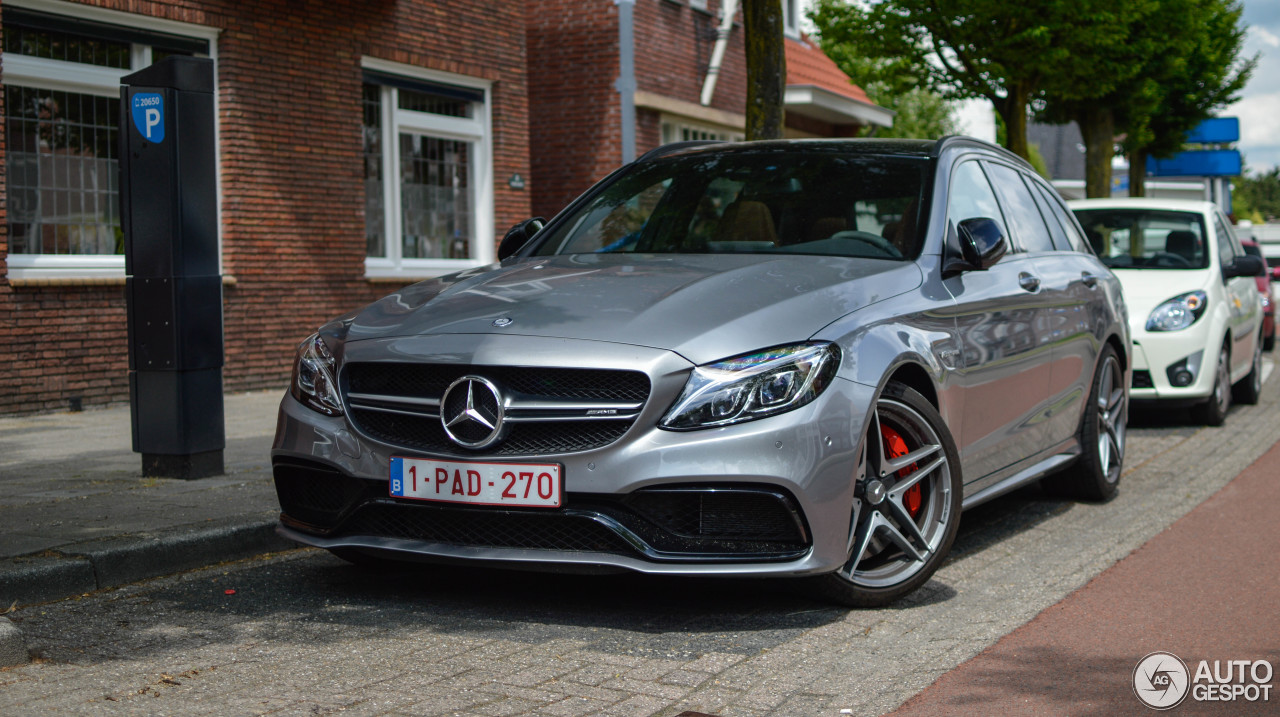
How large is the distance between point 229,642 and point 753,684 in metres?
1.62

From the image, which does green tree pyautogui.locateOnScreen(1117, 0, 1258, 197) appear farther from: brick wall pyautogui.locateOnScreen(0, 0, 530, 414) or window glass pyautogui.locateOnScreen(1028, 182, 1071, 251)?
window glass pyautogui.locateOnScreen(1028, 182, 1071, 251)

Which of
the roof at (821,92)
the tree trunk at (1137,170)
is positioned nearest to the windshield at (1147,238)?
the roof at (821,92)

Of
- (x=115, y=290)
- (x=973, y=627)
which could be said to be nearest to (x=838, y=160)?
(x=973, y=627)

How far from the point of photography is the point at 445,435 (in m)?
4.39

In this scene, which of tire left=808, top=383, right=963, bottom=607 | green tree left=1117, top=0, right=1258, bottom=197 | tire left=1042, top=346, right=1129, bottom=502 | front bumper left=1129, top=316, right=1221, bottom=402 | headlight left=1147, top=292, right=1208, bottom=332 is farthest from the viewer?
green tree left=1117, top=0, right=1258, bottom=197

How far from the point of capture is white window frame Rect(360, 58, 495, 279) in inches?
581

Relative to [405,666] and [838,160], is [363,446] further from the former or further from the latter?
[838,160]

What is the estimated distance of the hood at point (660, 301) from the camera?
432cm

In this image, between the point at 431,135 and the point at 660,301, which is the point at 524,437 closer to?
the point at 660,301

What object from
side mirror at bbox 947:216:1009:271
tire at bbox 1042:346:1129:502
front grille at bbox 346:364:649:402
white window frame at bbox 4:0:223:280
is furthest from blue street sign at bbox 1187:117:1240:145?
front grille at bbox 346:364:649:402

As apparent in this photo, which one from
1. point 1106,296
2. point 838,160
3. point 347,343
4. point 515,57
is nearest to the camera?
point 347,343

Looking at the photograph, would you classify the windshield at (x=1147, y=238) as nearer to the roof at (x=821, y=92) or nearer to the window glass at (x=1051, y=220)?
the window glass at (x=1051, y=220)

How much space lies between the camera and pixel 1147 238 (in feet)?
36.8

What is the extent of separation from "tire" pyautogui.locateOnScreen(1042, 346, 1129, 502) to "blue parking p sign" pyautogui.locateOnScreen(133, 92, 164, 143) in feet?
15.4
